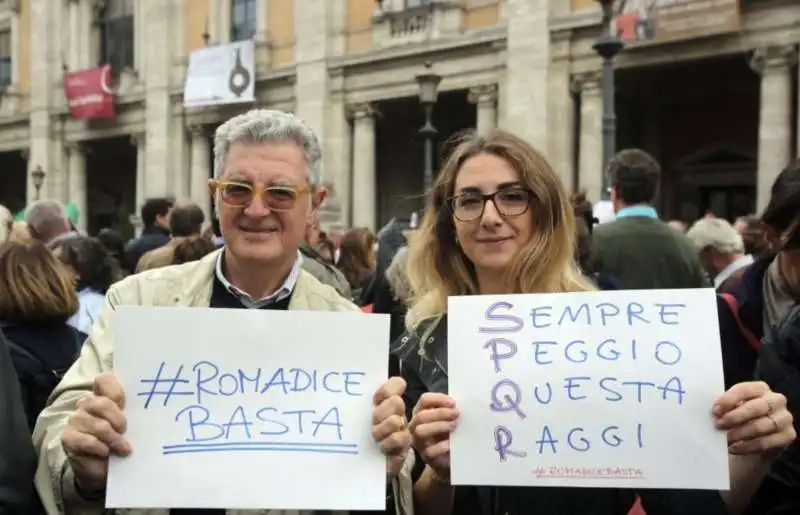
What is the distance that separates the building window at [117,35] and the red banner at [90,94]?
74 centimetres

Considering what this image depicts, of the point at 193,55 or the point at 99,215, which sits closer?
the point at 193,55

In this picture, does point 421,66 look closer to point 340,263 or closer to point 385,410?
point 340,263

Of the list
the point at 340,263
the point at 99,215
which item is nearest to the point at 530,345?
the point at 340,263

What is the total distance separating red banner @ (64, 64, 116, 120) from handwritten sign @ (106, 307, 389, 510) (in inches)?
887

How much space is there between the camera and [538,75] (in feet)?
49.5

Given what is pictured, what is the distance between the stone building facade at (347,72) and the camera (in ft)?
45.3

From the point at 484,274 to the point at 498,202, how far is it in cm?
22

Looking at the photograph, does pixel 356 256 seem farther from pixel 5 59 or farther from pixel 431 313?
pixel 5 59

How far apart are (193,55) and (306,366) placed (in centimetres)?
1919

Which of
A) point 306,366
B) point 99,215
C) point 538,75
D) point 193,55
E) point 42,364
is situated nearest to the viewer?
point 306,366

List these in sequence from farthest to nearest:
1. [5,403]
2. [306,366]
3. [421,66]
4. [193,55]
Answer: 1. [193,55]
2. [421,66]
3. [306,366]
4. [5,403]

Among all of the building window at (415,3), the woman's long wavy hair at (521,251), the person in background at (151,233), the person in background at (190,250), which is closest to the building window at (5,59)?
the building window at (415,3)

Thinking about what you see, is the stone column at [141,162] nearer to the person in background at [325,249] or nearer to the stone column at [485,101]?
the stone column at [485,101]

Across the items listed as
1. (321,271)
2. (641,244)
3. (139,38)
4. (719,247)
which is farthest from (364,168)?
(321,271)
